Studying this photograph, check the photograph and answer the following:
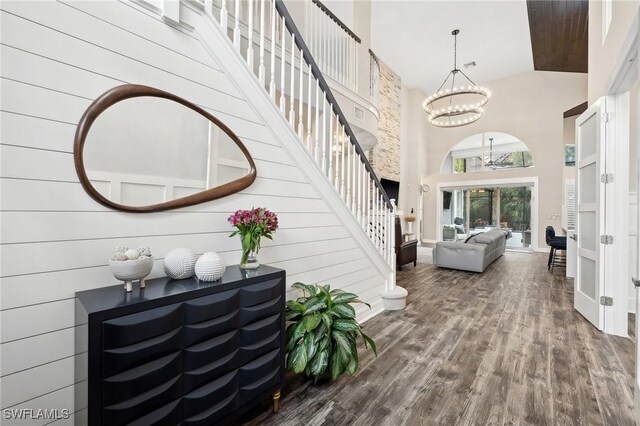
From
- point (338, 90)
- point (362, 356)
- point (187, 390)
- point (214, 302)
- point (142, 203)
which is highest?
point (338, 90)

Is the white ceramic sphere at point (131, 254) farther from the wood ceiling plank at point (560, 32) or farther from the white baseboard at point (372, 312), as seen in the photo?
the wood ceiling plank at point (560, 32)

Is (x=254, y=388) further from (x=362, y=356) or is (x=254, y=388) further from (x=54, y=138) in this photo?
(x=54, y=138)

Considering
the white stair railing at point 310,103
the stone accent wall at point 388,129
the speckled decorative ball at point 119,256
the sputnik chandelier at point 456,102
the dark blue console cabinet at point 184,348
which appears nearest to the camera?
the dark blue console cabinet at point 184,348

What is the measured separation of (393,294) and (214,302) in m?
2.61

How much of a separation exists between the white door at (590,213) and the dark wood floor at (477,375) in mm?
276

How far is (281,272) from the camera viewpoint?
5.80ft

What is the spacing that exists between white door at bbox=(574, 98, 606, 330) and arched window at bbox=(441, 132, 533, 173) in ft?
21.1

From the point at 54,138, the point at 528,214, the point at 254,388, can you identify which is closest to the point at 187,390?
the point at 254,388

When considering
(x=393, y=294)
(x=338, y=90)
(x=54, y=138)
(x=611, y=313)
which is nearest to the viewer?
(x=54, y=138)

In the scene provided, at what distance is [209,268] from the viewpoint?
4.84 feet

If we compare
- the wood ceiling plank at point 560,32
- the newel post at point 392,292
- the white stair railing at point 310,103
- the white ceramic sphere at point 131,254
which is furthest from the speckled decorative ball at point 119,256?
the wood ceiling plank at point 560,32

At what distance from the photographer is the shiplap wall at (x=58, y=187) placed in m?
1.12

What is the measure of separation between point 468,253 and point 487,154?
617 centimetres

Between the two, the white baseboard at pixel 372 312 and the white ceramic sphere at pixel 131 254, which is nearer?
the white ceramic sphere at pixel 131 254
